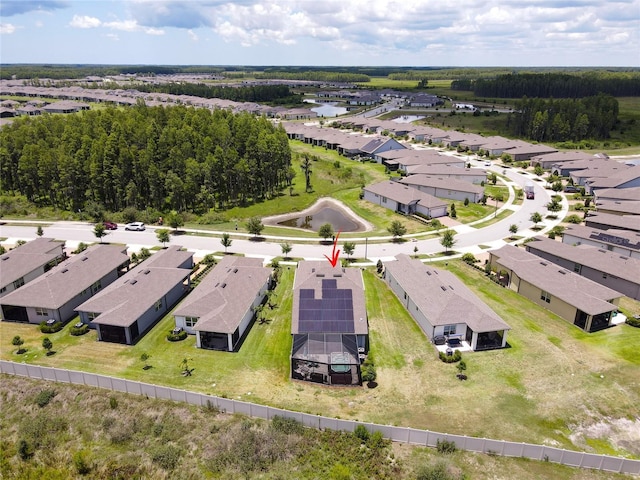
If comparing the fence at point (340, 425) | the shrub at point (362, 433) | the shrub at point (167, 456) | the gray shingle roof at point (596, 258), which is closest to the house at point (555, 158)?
the gray shingle roof at point (596, 258)

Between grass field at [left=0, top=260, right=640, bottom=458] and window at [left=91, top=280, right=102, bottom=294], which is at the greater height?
window at [left=91, top=280, right=102, bottom=294]

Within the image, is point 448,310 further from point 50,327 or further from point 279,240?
point 50,327

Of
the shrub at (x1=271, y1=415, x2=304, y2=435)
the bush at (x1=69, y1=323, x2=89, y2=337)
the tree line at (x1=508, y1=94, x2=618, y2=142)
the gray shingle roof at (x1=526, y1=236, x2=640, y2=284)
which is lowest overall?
the bush at (x1=69, y1=323, x2=89, y2=337)

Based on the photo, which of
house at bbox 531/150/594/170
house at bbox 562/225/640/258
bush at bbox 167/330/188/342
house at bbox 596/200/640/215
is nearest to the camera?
bush at bbox 167/330/188/342

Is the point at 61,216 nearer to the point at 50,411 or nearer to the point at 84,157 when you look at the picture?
the point at 84,157

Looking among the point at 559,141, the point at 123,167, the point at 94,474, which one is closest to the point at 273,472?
the point at 94,474

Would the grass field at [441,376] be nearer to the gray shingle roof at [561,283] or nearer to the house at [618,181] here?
the gray shingle roof at [561,283]

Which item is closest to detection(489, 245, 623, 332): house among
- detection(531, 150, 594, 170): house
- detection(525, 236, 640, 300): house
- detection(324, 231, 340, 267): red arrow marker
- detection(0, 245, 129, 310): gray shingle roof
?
detection(525, 236, 640, 300): house

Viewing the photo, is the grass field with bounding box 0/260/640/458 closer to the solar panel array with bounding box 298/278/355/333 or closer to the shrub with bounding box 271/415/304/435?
the shrub with bounding box 271/415/304/435
